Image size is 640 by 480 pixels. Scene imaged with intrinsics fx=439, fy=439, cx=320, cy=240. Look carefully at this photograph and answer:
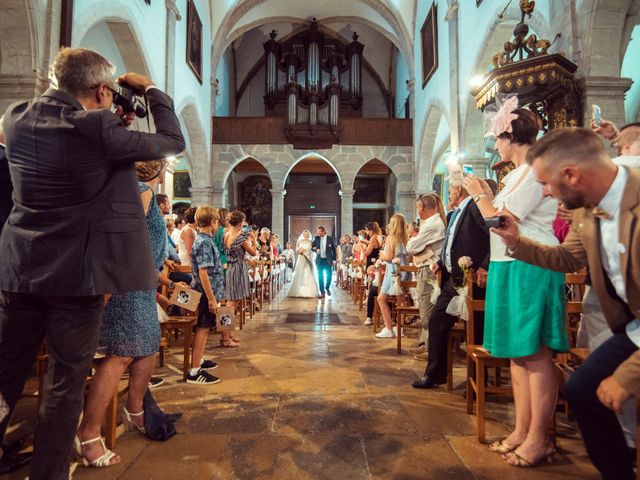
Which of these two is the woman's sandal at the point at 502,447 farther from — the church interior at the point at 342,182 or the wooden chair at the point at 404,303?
the wooden chair at the point at 404,303

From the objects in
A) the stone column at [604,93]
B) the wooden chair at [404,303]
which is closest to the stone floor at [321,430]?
the wooden chair at [404,303]

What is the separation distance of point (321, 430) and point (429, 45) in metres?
12.1

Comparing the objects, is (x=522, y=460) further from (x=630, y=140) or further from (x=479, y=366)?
(x=630, y=140)

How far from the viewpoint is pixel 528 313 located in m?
2.00

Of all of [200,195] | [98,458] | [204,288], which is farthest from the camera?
[200,195]

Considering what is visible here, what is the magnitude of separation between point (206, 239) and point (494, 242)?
2.26 meters

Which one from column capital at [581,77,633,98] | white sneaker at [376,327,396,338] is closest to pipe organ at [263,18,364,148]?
column capital at [581,77,633,98]

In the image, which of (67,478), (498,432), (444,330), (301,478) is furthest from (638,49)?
(67,478)

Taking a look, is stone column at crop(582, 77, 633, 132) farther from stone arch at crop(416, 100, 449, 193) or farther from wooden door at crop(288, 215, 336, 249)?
wooden door at crop(288, 215, 336, 249)

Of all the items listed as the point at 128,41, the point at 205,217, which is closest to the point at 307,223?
the point at 128,41

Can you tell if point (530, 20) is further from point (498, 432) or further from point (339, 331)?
point (498, 432)

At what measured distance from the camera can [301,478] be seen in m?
1.88

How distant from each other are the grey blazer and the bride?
7.87m

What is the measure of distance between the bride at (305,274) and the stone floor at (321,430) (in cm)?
538
